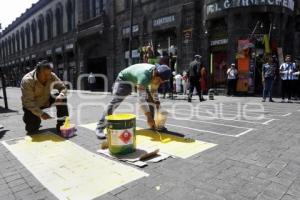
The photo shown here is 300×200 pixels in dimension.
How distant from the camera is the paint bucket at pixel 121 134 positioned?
4215mm

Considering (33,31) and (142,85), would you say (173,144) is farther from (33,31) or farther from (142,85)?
(33,31)

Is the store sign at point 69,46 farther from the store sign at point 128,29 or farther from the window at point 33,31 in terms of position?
the window at point 33,31

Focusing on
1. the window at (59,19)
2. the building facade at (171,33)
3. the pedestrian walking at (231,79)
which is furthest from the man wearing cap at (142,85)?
the window at (59,19)

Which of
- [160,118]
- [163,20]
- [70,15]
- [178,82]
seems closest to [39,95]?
[160,118]

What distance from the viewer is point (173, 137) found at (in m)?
5.61

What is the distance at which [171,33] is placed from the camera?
1981 centimetres

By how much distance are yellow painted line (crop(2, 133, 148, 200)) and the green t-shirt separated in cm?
154

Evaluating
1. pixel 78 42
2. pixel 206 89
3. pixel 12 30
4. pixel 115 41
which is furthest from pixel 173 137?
pixel 12 30

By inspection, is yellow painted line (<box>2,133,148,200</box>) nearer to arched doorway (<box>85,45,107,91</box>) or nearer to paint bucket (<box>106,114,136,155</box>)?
paint bucket (<box>106,114,136,155</box>)

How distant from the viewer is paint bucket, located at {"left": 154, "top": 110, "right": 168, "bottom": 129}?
6057mm

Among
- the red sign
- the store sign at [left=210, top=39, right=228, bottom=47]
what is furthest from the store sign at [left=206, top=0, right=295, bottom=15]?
the red sign

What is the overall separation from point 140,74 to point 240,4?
12.0 metres

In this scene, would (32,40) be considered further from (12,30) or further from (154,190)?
(154,190)

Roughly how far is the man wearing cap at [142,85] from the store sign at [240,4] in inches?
444
